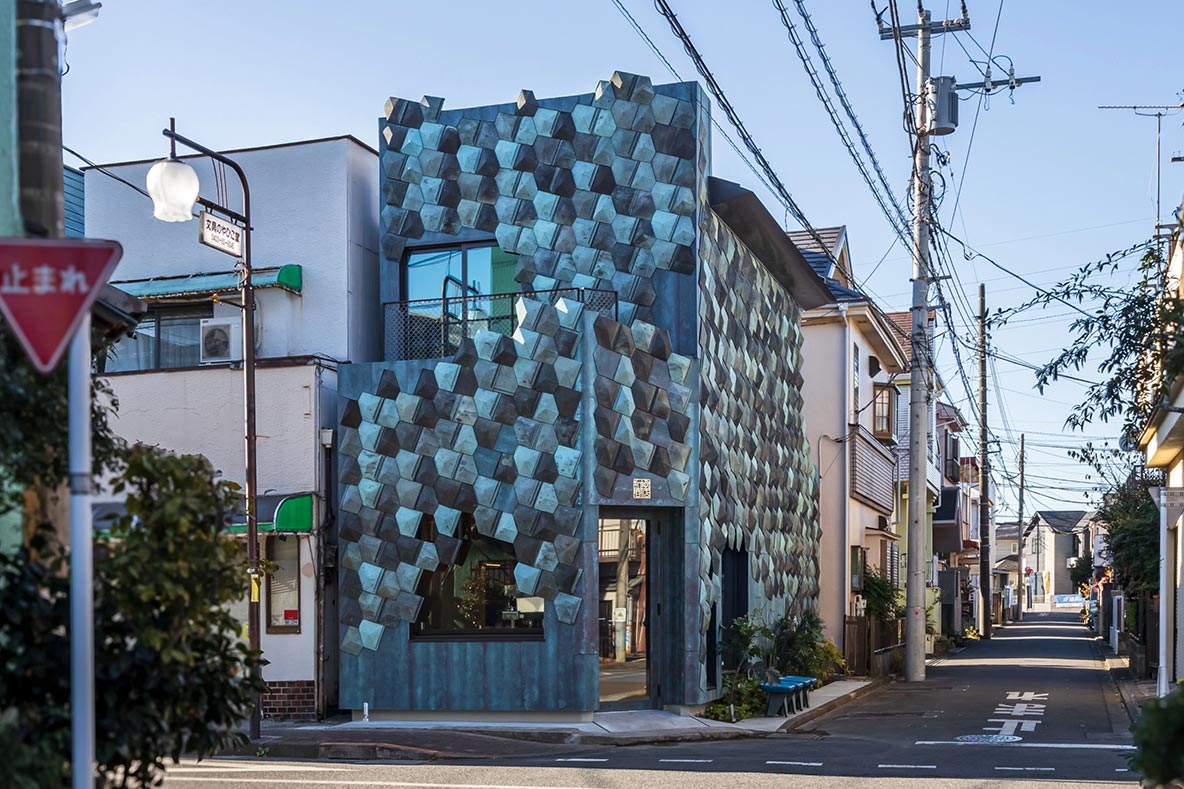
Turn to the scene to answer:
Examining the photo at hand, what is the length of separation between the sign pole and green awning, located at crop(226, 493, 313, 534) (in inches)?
541

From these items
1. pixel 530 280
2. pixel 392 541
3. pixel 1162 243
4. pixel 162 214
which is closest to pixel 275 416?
pixel 392 541

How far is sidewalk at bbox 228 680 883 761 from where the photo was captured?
637 inches

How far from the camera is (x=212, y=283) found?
2077cm

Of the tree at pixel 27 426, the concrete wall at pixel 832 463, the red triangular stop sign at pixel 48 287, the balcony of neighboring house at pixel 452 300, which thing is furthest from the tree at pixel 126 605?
the concrete wall at pixel 832 463

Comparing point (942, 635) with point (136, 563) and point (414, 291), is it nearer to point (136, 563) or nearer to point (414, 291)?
point (414, 291)

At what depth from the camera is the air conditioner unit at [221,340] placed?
20672mm

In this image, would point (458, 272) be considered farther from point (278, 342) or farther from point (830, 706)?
point (830, 706)

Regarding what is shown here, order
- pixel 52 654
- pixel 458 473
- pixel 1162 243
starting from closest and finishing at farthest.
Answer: pixel 52 654
pixel 1162 243
pixel 458 473

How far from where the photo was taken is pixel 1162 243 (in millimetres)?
13211

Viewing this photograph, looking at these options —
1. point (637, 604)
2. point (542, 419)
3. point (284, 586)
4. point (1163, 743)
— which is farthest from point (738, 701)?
point (1163, 743)

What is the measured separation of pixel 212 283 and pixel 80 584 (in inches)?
630

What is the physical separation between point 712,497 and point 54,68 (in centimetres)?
1527

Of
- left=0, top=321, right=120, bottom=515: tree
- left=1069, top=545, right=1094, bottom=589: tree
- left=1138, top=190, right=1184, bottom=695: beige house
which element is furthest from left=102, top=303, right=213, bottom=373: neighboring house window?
left=1069, top=545, right=1094, bottom=589: tree

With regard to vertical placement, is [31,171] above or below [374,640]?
above
